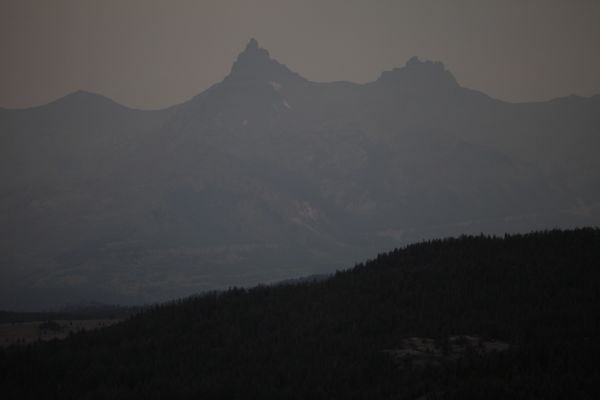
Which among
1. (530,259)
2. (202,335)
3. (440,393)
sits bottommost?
(440,393)

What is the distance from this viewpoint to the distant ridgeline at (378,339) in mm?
51125

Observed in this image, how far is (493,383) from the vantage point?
47438 mm

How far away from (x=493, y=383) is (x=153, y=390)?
22.2m

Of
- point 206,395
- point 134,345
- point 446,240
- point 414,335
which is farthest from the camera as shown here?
point 446,240

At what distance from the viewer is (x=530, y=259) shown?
7562 centimetres

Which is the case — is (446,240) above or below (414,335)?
above

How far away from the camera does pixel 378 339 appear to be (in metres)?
61.0

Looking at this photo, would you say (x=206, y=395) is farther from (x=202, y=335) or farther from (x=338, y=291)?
(x=338, y=291)

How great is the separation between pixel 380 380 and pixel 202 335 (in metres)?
20.4

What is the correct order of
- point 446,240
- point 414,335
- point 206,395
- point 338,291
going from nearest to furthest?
1. point 206,395
2. point 414,335
3. point 338,291
4. point 446,240

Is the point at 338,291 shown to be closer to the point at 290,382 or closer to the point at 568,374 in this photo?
the point at 290,382

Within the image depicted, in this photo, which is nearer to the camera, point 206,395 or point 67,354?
point 206,395

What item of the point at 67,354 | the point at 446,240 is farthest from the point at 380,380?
the point at 446,240

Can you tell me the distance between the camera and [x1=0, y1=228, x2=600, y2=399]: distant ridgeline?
2013 inches
